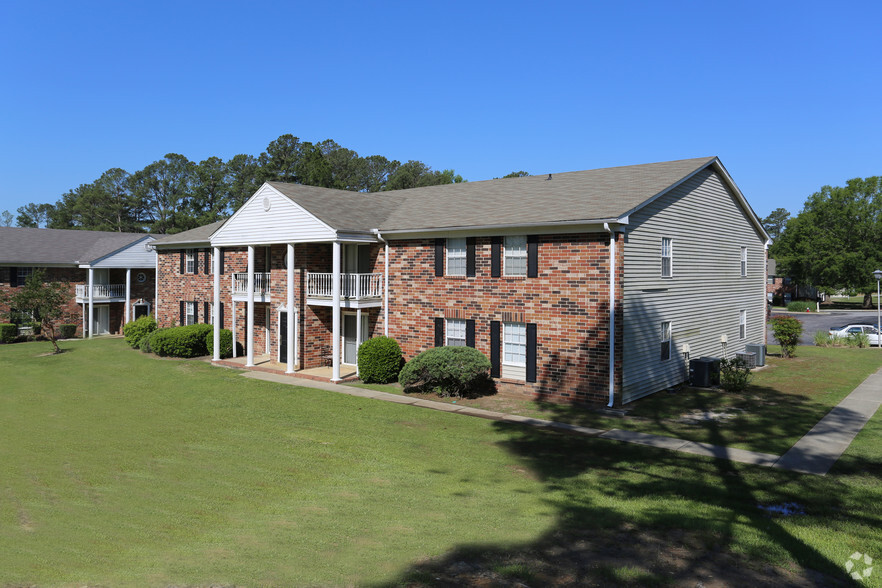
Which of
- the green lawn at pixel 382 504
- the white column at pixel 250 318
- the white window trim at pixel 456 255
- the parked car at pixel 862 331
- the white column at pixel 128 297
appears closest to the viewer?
the green lawn at pixel 382 504

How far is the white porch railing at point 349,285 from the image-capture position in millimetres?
21281

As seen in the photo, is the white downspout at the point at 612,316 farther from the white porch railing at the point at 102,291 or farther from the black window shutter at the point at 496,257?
the white porch railing at the point at 102,291

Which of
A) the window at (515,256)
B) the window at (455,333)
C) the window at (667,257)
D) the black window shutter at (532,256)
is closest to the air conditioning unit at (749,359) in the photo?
the window at (667,257)

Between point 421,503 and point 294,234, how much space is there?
14.6m

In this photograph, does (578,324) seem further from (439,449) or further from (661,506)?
(661,506)

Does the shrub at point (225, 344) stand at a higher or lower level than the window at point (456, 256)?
lower

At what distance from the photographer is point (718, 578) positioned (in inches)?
254

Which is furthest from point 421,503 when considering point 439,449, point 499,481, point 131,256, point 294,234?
point 131,256

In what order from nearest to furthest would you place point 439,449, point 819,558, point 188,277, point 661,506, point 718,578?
1. point 718,578
2. point 819,558
3. point 661,506
4. point 439,449
5. point 188,277

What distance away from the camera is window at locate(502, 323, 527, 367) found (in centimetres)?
1820

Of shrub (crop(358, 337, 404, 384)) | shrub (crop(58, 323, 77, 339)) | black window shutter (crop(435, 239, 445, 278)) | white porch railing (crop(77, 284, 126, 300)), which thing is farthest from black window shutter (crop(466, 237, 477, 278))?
shrub (crop(58, 323, 77, 339))

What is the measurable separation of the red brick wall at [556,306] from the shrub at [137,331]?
18241 millimetres

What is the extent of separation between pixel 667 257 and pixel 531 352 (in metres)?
5.56

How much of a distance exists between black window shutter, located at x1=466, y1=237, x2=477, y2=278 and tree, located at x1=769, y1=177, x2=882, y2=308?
58.0 metres
